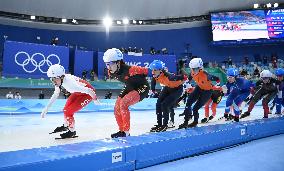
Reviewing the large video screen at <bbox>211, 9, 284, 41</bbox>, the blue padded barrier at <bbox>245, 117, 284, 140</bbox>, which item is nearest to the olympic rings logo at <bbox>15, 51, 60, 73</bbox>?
the large video screen at <bbox>211, 9, 284, 41</bbox>

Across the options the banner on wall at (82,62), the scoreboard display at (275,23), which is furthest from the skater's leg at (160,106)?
the scoreboard display at (275,23)

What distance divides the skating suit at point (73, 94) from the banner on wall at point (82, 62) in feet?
55.5

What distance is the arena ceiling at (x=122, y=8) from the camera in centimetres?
2750

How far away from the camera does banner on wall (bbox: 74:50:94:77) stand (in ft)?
74.3

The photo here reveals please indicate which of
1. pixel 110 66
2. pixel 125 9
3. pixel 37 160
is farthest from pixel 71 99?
pixel 125 9

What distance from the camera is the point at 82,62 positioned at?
75.2 ft

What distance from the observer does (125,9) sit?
29.3m

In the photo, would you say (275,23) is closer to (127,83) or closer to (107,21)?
(107,21)

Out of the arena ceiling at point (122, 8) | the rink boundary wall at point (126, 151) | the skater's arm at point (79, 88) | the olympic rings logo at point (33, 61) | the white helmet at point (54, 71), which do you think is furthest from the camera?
the arena ceiling at point (122, 8)

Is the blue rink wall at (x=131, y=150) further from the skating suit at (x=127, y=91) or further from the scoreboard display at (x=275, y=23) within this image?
the scoreboard display at (x=275, y=23)

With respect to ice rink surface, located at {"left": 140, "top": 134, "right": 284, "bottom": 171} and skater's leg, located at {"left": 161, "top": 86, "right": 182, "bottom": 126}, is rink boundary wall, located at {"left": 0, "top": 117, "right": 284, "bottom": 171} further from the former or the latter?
skater's leg, located at {"left": 161, "top": 86, "right": 182, "bottom": 126}

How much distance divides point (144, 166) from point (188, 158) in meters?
0.97

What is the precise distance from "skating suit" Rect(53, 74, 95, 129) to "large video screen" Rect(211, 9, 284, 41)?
23.6 m

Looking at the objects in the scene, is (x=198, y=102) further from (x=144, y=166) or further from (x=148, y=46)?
(x=148, y=46)
